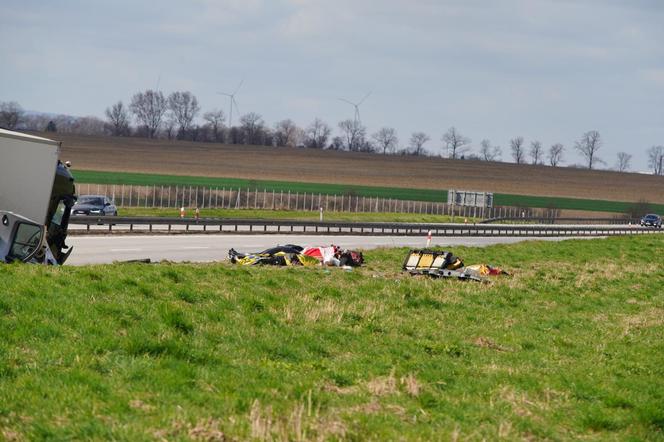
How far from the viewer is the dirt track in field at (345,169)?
111562mm

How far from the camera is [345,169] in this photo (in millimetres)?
125812

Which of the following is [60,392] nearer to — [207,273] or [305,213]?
[207,273]

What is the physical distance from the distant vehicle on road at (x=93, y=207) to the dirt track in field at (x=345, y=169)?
50.9m

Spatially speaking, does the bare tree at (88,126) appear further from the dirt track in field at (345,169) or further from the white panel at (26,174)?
the white panel at (26,174)

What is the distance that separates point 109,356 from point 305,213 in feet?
199

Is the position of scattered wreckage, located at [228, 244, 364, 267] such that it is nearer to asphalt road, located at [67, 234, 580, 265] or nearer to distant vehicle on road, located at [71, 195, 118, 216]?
asphalt road, located at [67, 234, 580, 265]

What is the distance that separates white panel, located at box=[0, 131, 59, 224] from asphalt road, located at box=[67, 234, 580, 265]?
7.82 metres

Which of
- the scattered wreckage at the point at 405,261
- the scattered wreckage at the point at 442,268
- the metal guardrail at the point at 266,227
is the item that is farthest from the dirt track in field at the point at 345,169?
the scattered wreckage at the point at 442,268

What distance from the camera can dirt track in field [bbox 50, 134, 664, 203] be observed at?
366ft

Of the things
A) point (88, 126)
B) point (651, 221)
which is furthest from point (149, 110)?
point (651, 221)

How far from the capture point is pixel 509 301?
60.4ft

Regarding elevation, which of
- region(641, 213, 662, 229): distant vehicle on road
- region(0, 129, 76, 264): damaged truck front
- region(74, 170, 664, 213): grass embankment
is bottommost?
region(641, 213, 662, 229): distant vehicle on road

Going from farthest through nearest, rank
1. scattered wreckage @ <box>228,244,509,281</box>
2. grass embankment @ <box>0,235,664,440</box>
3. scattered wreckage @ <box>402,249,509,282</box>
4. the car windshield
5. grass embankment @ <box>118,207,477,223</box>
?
grass embankment @ <box>118,207,477,223</box>
the car windshield
scattered wreckage @ <box>228,244,509,281</box>
scattered wreckage @ <box>402,249,509,282</box>
grass embankment @ <box>0,235,664,440</box>

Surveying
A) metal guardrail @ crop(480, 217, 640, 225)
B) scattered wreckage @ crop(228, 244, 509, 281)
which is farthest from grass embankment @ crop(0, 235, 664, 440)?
metal guardrail @ crop(480, 217, 640, 225)
